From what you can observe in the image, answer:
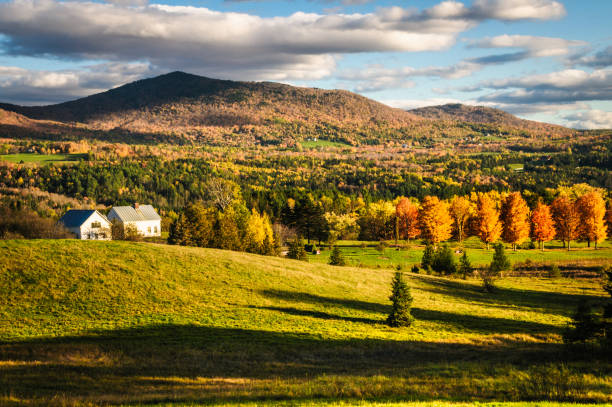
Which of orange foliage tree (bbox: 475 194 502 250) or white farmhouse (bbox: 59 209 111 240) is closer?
orange foliage tree (bbox: 475 194 502 250)

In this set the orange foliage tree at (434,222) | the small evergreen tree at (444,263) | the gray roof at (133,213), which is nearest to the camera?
the small evergreen tree at (444,263)

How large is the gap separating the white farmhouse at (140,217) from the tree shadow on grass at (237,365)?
105174 mm

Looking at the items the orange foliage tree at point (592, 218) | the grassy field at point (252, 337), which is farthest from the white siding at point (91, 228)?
the orange foliage tree at point (592, 218)

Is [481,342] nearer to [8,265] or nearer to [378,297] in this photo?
[378,297]

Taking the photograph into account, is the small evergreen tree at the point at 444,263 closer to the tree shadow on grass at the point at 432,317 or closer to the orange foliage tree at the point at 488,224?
the tree shadow on grass at the point at 432,317

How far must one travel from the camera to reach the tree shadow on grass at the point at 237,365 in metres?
15.2

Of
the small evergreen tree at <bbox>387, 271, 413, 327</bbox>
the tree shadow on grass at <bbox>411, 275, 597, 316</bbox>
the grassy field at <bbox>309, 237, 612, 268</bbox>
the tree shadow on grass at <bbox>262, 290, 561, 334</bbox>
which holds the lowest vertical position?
the grassy field at <bbox>309, 237, 612, 268</bbox>

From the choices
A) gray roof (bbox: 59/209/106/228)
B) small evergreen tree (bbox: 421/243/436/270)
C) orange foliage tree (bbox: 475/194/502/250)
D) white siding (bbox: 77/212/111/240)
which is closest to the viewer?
small evergreen tree (bbox: 421/243/436/270)

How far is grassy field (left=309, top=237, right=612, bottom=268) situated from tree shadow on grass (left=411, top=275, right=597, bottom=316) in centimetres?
2124

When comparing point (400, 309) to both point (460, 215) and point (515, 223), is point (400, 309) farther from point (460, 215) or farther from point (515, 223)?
point (460, 215)

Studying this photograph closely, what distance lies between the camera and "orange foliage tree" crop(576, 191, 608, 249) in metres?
91.6

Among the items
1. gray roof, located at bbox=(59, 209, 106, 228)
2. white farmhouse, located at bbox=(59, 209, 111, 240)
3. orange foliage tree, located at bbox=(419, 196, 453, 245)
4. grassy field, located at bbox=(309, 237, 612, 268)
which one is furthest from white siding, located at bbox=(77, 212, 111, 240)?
orange foliage tree, located at bbox=(419, 196, 453, 245)

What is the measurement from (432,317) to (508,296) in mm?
17957

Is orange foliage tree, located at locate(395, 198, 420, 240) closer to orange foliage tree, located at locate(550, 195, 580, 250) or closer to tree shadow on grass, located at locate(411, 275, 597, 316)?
orange foliage tree, located at locate(550, 195, 580, 250)
